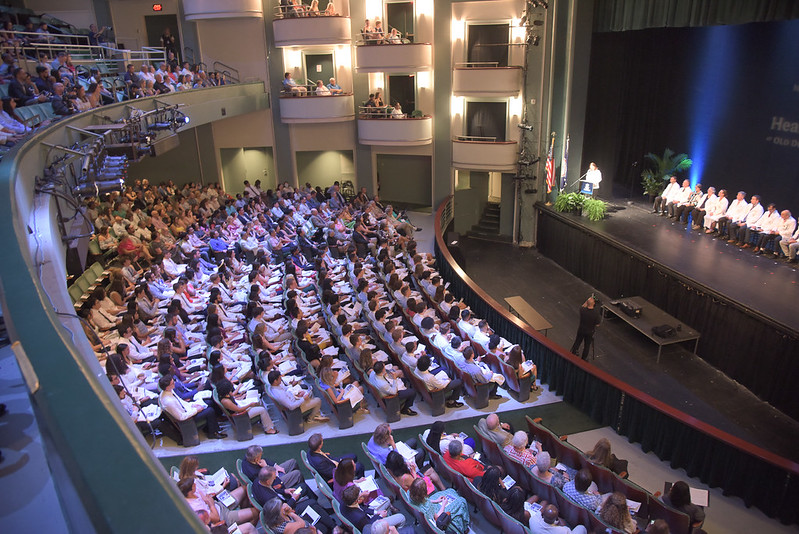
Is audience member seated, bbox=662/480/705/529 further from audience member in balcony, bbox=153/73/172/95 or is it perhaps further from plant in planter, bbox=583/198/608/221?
audience member in balcony, bbox=153/73/172/95

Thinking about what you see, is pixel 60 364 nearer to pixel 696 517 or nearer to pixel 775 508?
pixel 696 517

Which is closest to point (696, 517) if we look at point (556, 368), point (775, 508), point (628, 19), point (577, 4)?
point (775, 508)

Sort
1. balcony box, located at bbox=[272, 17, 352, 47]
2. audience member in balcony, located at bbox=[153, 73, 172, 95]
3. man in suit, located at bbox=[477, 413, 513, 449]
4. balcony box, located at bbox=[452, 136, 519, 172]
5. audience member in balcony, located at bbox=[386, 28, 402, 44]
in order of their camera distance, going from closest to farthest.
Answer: man in suit, located at bbox=[477, 413, 513, 449]
audience member in balcony, located at bbox=[153, 73, 172, 95]
balcony box, located at bbox=[452, 136, 519, 172]
audience member in balcony, located at bbox=[386, 28, 402, 44]
balcony box, located at bbox=[272, 17, 352, 47]

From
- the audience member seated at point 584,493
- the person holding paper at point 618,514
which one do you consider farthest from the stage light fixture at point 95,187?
the person holding paper at point 618,514

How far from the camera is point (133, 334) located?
851 centimetres

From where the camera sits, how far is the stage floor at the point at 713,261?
9752 millimetres

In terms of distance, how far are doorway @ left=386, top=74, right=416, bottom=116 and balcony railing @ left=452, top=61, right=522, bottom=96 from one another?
2108mm

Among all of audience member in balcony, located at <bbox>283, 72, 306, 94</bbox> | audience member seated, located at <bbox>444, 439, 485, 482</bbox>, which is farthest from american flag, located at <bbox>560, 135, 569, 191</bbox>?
audience member seated, located at <bbox>444, 439, 485, 482</bbox>

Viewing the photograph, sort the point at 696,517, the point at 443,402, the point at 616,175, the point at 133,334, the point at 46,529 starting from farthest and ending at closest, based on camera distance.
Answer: the point at 616,175 → the point at 133,334 → the point at 443,402 → the point at 696,517 → the point at 46,529

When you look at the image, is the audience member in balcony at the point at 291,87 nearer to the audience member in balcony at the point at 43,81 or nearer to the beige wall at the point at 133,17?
the beige wall at the point at 133,17

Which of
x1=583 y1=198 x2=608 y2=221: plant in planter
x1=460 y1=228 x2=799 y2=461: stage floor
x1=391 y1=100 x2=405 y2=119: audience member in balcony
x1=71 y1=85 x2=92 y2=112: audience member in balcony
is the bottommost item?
x1=460 y1=228 x2=799 y2=461: stage floor

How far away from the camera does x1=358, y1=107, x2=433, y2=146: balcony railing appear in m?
17.8

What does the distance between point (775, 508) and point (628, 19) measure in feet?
36.4

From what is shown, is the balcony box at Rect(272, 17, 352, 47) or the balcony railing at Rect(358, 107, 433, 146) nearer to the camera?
the balcony box at Rect(272, 17, 352, 47)
